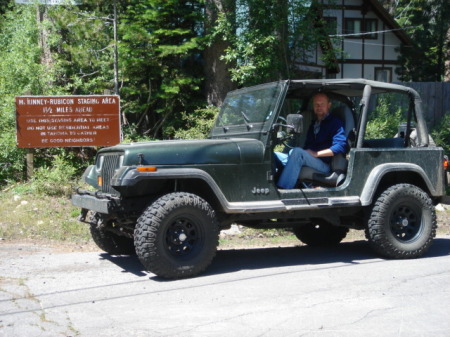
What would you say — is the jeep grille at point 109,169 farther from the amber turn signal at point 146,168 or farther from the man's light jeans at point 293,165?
the man's light jeans at point 293,165

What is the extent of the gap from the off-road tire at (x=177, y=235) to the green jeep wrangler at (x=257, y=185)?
0.01 m

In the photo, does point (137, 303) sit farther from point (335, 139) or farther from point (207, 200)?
point (335, 139)

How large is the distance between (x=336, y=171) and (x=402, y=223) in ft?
3.50

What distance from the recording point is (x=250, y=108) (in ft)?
23.8

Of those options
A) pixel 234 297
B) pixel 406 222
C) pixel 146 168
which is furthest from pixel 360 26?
pixel 234 297

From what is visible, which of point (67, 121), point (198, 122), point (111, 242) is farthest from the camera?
point (198, 122)

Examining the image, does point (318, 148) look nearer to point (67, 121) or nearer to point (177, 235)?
point (177, 235)

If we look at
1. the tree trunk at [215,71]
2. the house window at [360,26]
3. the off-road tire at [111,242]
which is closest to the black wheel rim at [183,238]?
the off-road tire at [111,242]

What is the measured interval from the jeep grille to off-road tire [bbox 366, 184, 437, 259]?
3146 mm

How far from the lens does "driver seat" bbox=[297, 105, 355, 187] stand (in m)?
7.03

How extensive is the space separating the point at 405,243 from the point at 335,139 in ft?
5.20

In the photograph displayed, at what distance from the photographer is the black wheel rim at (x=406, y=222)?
287 inches

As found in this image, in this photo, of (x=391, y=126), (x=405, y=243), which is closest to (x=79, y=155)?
(x=391, y=126)

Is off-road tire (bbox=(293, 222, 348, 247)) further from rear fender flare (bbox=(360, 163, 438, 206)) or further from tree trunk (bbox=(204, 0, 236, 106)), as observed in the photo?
tree trunk (bbox=(204, 0, 236, 106))
